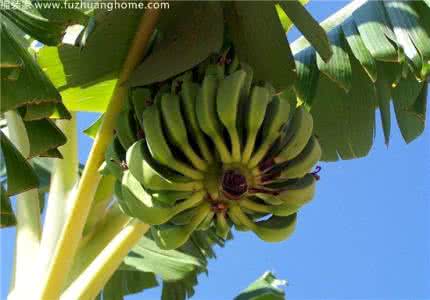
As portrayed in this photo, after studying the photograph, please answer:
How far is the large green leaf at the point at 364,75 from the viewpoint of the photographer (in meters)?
1.92

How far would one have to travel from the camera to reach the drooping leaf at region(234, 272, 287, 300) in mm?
2602

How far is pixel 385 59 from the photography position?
1.87m

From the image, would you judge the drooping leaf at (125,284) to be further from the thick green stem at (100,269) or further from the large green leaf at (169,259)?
the thick green stem at (100,269)

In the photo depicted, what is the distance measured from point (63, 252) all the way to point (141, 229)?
0.25m

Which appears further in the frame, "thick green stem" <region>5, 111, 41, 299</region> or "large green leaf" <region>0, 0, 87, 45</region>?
"thick green stem" <region>5, 111, 41, 299</region>

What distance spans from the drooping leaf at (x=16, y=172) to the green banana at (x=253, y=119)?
2.15 feet

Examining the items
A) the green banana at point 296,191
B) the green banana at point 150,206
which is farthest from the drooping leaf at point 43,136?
the green banana at point 296,191

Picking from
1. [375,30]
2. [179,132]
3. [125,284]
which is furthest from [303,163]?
[125,284]

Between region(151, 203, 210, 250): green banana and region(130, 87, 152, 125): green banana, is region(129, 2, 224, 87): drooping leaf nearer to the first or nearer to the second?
region(130, 87, 152, 125): green banana

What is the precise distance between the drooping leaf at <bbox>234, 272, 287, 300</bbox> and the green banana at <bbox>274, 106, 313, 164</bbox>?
3.87 feet

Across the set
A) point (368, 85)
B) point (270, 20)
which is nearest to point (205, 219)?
point (270, 20)

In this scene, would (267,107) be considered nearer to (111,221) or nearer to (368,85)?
(368,85)

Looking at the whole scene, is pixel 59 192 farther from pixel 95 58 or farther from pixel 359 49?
pixel 359 49

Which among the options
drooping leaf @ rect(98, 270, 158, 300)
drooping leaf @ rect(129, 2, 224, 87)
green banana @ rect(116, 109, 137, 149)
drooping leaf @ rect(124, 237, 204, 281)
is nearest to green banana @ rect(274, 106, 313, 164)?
drooping leaf @ rect(129, 2, 224, 87)
